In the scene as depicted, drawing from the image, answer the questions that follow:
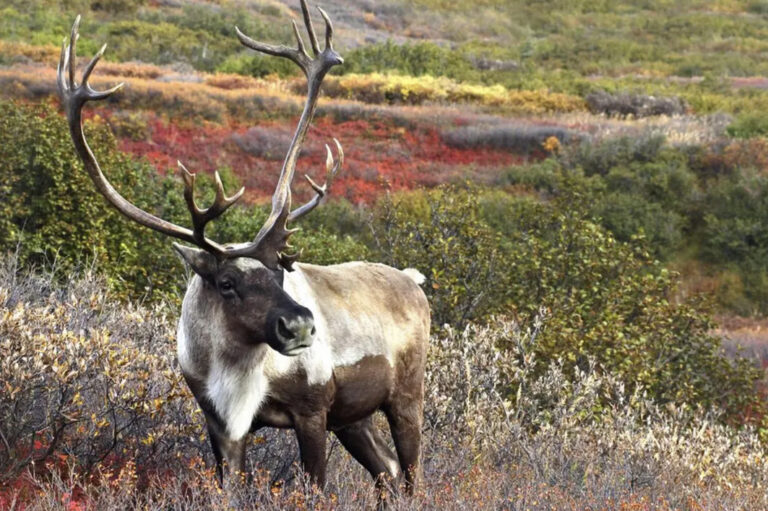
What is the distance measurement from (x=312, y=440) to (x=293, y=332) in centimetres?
61

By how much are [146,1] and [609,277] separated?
44768 millimetres

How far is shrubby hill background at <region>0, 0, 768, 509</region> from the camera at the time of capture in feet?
18.4

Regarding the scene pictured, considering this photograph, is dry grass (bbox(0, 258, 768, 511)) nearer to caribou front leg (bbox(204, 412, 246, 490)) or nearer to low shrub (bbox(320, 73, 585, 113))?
caribou front leg (bbox(204, 412, 246, 490))

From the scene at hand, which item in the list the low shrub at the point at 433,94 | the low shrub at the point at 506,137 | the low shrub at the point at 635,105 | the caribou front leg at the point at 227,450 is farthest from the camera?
the low shrub at the point at 635,105

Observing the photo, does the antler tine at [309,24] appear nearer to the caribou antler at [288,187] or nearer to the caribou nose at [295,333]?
the caribou antler at [288,187]

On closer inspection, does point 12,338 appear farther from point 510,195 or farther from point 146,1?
point 146,1

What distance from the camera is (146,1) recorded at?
171 feet

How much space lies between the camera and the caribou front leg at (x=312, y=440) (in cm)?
459

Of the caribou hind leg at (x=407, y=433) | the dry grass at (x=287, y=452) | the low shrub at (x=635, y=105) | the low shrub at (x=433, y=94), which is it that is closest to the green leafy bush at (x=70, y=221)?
the dry grass at (x=287, y=452)

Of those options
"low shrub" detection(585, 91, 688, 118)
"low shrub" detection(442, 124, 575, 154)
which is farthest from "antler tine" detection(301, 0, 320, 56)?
"low shrub" detection(585, 91, 688, 118)

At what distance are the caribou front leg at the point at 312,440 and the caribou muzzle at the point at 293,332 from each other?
46cm

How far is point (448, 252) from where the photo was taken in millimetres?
11227

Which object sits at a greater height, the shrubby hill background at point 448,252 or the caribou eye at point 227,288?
the caribou eye at point 227,288

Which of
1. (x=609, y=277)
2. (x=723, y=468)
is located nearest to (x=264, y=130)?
(x=609, y=277)
